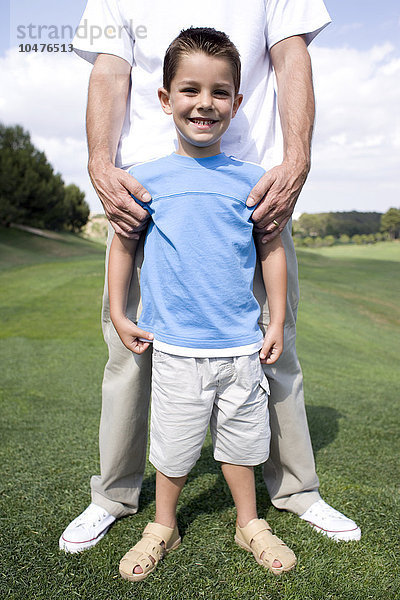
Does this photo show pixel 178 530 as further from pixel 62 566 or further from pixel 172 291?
pixel 172 291

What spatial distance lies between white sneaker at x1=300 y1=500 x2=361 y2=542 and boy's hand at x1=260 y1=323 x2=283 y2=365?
0.66 meters

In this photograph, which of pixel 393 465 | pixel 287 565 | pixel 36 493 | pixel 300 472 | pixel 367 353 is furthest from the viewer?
pixel 367 353

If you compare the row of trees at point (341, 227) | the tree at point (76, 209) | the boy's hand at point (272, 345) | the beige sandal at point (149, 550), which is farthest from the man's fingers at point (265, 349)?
the tree at point (76, 209)

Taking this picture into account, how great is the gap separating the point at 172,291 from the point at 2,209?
101ft

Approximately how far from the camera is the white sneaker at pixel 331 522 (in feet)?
6.09

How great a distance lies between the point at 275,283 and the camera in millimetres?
1849

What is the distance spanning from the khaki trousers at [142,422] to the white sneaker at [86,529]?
0.04m

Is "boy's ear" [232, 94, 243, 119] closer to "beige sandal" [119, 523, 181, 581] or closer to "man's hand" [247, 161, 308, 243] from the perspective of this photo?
"man's hand" [247, 161, 308, 243]

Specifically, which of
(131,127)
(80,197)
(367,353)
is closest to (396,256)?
(367,353)

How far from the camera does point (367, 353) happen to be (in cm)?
842

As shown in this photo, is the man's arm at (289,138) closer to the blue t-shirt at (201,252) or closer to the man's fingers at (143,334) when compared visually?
the blue t-shirt at (201,252)

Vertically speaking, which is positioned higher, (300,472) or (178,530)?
(300,472)

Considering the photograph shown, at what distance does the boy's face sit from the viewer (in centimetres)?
164

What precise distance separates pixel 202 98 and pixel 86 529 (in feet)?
5.12
